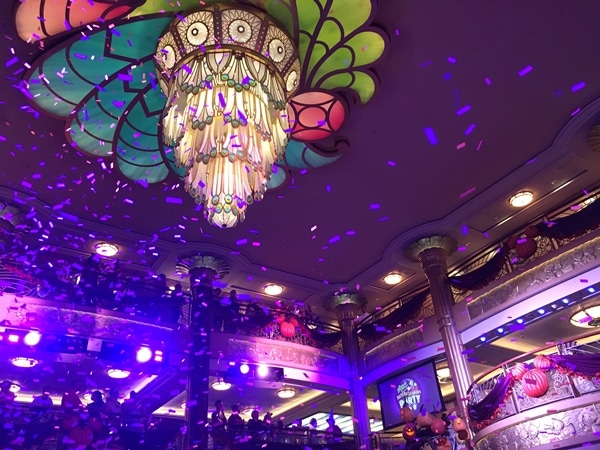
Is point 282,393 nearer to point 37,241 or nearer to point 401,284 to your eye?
point 401,284

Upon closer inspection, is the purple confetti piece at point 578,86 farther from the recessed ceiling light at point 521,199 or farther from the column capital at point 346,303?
the column capital at point 346,303

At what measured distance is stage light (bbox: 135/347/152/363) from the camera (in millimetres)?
7773

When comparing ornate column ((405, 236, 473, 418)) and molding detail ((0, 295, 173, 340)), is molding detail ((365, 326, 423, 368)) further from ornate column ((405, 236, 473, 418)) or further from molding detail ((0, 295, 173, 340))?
molding detail ((0, 295, 173, 340))

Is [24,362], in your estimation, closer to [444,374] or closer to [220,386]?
[220,386]

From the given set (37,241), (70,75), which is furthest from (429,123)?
(37,241)

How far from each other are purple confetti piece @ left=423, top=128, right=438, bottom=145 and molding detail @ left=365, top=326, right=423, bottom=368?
390 cm

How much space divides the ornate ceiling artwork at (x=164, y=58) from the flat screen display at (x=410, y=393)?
16.6ft

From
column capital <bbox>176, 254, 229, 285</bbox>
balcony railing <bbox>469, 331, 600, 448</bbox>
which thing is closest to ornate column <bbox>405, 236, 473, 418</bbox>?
balcony railing <bbox>469, 331, 600, 448</bbox>

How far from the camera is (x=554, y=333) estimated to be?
31.3 feet

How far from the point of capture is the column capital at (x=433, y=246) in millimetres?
9000

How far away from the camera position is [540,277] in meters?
7.46

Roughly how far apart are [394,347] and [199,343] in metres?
3.80

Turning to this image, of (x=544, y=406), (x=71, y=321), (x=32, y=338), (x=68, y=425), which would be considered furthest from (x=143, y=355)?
(x=544, y=406)

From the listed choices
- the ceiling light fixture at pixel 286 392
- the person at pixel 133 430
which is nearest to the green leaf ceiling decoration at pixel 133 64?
the person at pixel 133 430
